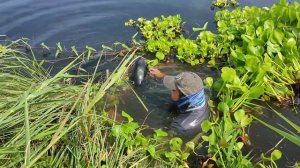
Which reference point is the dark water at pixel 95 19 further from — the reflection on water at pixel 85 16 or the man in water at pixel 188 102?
the man in water at pixel 188 102

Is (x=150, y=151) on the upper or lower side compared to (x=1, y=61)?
lower

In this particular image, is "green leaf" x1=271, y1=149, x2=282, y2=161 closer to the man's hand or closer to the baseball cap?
the baseball cap

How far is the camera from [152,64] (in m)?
5.37

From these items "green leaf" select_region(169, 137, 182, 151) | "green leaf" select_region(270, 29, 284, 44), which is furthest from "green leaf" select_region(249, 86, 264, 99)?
"green leaf" select_region(169, 137, 182, 151)

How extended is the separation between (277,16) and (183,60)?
56.6 inches

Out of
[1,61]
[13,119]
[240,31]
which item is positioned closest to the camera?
[13,119]

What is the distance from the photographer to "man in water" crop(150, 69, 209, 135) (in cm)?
395

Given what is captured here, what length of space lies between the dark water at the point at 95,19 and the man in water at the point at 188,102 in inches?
29.2

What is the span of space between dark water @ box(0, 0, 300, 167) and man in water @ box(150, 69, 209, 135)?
2.43 feet

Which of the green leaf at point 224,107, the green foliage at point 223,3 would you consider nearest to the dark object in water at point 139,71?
the green leaf at point 224,107

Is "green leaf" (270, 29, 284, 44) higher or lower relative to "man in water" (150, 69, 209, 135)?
higher

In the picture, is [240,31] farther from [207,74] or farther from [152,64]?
[152,64]

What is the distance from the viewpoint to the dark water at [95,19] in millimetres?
5609

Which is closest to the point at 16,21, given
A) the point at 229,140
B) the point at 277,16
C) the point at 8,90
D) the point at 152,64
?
the point at 152,64
